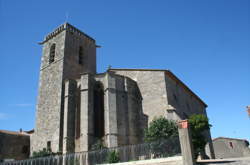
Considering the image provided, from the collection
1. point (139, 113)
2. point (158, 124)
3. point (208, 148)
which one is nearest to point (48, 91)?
point (139, 113)

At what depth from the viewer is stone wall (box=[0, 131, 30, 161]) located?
23.0 metres

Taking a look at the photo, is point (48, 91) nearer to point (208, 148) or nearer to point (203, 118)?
point (203, 118)

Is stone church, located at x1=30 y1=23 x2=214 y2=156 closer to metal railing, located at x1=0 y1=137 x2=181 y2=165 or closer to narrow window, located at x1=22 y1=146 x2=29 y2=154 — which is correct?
narrow window, located at x1=22 y1=146 x2=29 y2=154

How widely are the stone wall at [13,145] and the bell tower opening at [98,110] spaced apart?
967cm

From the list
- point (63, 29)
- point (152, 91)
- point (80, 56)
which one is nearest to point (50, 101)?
point (80, 56)

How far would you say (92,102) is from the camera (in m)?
20.3

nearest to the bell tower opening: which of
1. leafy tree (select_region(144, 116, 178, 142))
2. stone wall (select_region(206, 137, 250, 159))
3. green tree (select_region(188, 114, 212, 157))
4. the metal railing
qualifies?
leafy tree (select_region(144, 116, 178, 142))

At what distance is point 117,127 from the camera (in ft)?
63.4

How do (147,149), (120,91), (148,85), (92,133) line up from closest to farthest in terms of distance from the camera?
(147,149) < (92,133) < (120,91) < (148,85)

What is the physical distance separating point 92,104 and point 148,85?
5682 millimetres

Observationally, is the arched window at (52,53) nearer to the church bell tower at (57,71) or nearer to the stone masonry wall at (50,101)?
the church bell tower at (57,71)

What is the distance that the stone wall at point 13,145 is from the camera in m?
23.0

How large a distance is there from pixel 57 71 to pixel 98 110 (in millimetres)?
6522

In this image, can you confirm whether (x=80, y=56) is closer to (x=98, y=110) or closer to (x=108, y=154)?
(x=98, y=110)
